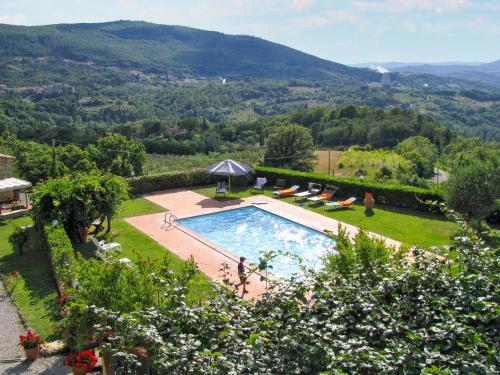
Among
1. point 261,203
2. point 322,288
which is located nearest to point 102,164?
point 261,203

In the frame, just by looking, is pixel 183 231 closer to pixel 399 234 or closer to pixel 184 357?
pixel 399 234

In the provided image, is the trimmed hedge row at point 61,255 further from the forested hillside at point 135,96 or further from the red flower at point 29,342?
the forested hillside at point 135,96

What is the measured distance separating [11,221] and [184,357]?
635 inches

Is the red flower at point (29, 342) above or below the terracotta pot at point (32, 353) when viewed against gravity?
above

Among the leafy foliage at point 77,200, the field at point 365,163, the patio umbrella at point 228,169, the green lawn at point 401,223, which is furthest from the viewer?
the field at point 365,163

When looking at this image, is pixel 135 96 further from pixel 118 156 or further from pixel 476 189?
pixel 476 189

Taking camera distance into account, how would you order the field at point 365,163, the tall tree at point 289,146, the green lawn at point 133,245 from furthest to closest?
the tall tree at point 289,146 → the field at point 365,163 → the green lawn at point 133,245

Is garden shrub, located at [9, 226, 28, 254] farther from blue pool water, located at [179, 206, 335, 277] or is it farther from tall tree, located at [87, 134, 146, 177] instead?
tall tree, located at [87, 134, 146, 177]

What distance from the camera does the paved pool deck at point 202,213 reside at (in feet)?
41.4

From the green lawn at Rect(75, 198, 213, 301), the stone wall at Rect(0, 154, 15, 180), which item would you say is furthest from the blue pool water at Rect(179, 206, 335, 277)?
the stone wall at Rect(0, 154, 15, 180)

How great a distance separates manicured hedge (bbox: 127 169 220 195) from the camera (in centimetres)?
2202

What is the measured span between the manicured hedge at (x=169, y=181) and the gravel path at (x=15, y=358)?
491 inches

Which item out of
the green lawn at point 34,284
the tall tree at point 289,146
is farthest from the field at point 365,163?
the green lawn at point 34,284

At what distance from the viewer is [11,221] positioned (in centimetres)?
1747
